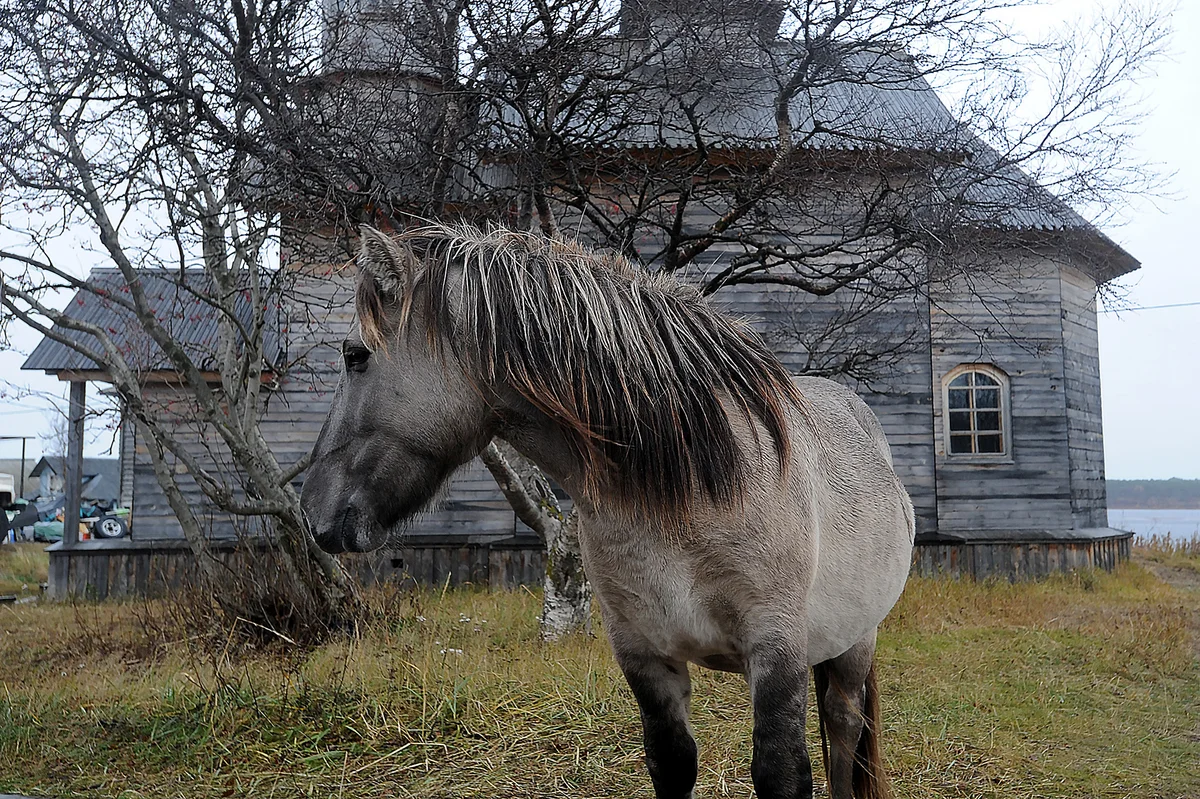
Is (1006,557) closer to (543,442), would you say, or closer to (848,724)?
(848,724)

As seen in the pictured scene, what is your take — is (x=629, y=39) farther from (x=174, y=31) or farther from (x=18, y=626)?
(x=18, y=626)

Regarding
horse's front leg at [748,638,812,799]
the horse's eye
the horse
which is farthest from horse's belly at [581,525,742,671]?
the horse's eye

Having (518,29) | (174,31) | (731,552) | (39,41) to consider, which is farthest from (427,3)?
(731,552)

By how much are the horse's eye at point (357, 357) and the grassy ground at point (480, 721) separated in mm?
2350

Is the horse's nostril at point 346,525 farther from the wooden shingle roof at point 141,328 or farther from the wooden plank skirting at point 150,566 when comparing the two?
the wooden shingle roof at point 141,328

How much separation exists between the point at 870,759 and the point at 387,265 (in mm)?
2599

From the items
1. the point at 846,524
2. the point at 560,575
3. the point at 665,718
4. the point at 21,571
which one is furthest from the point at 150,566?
the point at 846,524

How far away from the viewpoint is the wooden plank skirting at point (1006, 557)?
10.9m

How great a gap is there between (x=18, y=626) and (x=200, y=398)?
4.58m

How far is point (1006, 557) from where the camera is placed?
11.1m

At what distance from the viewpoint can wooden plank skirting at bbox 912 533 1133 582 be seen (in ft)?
35.9

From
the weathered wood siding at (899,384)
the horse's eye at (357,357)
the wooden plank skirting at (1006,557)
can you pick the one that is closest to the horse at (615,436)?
the horse's eye at (357,357)

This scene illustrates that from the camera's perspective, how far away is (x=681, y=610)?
2.04 meters

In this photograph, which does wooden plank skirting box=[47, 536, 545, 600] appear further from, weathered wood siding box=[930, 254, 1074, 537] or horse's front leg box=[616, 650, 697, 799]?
horse's front leg box=[616, 650, 697, 799]
